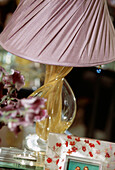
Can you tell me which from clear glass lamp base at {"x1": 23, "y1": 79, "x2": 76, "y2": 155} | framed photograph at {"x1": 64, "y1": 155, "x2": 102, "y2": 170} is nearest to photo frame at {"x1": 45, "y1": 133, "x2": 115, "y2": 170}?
framed photograph at {"x1": 64, "y1": 155, "x2": 102, "y2": 170}

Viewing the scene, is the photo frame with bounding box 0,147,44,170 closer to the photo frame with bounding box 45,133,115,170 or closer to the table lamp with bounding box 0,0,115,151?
the photo frame with bounding box 45,133,115,170

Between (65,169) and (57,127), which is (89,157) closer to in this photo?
(65,169)

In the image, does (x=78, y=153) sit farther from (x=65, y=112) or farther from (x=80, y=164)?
(x=65, y=112)

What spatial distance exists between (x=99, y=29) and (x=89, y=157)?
352 mm

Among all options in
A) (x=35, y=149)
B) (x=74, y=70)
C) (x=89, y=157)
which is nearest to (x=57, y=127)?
(x=35, y=149)

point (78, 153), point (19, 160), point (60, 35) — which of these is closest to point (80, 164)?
point (78, 153)

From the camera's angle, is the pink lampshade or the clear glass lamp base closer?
the pink lampshade

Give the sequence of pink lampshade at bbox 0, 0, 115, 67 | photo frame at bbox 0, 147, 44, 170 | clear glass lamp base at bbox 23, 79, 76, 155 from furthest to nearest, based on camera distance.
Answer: clear glass lamp base at bbox 23, 79, 76, 155 < photo frame at bbox 0, 147, 44, 170 < pink lampshade at bbox 0, 0, 115, 67

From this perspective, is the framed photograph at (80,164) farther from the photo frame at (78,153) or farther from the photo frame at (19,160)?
the photo frame at (19,160)

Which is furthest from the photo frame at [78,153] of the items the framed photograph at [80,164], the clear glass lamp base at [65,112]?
the clear glass lamp base at [65,112]

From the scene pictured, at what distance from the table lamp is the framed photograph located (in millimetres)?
254

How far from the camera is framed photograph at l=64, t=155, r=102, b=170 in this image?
2.07 ft

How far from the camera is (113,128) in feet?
4.19

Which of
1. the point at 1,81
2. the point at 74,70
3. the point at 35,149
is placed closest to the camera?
the point at 1,81
